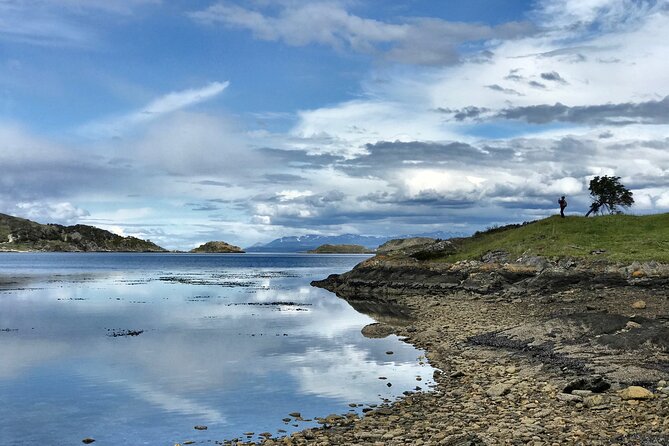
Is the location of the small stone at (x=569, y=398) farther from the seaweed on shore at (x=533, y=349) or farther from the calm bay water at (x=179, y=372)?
the calm bay water at (x=179, y=372)

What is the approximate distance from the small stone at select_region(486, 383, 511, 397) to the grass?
39.1 meters

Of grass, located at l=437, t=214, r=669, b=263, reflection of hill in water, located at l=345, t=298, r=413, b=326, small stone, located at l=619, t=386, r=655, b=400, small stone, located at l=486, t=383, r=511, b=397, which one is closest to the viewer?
small stone, located at l=619, t=386, r=655, b=400

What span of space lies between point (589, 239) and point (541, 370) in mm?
47109

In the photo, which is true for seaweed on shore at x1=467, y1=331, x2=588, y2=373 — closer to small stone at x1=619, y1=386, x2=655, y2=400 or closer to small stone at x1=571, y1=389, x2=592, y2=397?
small stone at x1=571, y1=389, x2=592, y2=397

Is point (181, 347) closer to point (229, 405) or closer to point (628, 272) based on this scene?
point (229, 405)

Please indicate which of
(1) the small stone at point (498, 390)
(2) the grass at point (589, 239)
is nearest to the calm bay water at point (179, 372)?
(1) the small stone at point (498, 390)

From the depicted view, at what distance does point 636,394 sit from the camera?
60.7 feet

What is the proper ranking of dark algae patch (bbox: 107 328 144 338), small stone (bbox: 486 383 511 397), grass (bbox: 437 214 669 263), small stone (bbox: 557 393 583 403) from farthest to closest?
grass (bbox: 437 214 669 263) < dark algae patch (bbox: 107 328 144 338) < small stone (bbox: 486 383 511 397) < small stone (bbox: 557 393 583 403)

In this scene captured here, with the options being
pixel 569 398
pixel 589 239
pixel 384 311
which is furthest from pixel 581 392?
pixel 589 239

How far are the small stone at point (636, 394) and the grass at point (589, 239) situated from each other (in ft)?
130

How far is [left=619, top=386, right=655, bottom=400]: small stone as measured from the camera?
18.4 meters

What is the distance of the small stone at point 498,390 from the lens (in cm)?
2146

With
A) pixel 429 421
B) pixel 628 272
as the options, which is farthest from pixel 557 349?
pixel 628 272

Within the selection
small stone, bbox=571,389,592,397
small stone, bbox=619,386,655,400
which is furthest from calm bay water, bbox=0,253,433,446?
small stone, bbox=619,386,655,400
